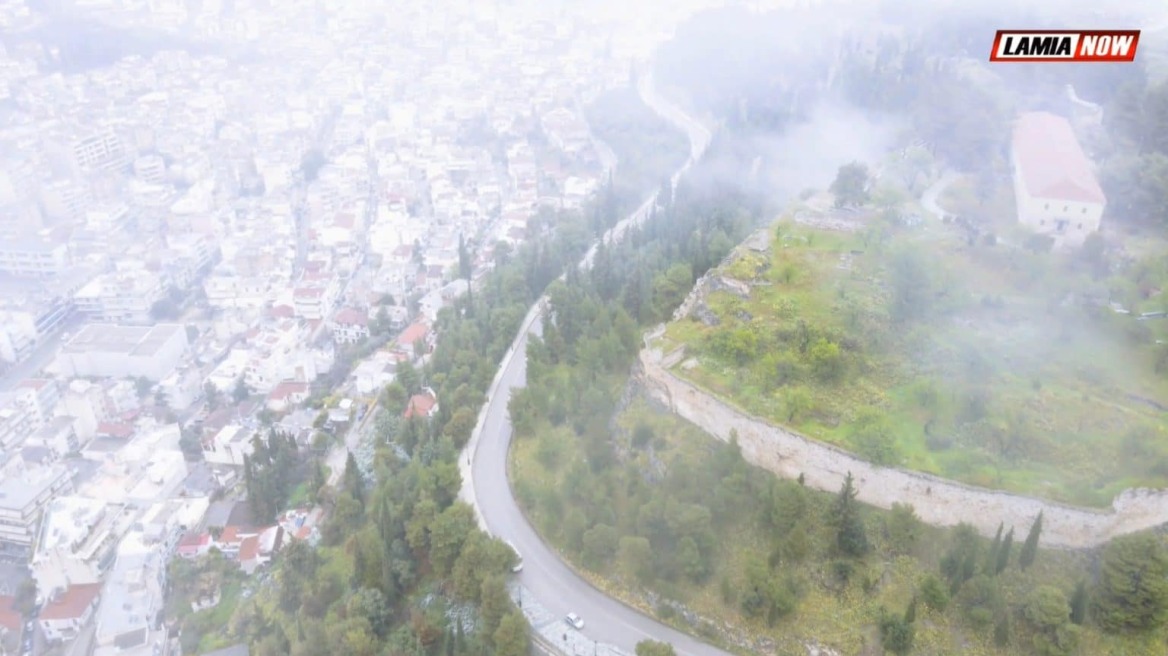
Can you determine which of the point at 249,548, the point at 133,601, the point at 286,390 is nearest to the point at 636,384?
the point at 249,548

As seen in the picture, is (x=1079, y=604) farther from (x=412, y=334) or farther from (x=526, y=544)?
(x=412, y=334)

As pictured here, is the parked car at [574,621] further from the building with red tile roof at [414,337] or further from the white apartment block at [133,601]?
the building with red tile roof at [414,337]

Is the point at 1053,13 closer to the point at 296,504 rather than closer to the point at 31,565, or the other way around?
the point at 296,504

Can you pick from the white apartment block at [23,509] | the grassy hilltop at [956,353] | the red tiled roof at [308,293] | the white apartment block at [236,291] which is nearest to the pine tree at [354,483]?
the grassy hilltop at [956,353]

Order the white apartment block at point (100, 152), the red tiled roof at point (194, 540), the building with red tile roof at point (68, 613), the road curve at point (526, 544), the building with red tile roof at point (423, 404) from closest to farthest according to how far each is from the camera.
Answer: the road curve at point (526, 544) → the building with red tile roof at point (68, 613) → the red tiled roof at point (194, 540) → the building with red tile roof at point (423, 404) → the white apartment block at point (100, 152)

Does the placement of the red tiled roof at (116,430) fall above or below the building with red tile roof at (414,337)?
below

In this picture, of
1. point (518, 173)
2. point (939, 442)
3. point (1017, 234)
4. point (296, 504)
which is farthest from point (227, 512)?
point (518, 173)

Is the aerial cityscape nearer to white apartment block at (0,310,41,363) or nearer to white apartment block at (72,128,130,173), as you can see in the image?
white apartment block at (0,310,41,363)
